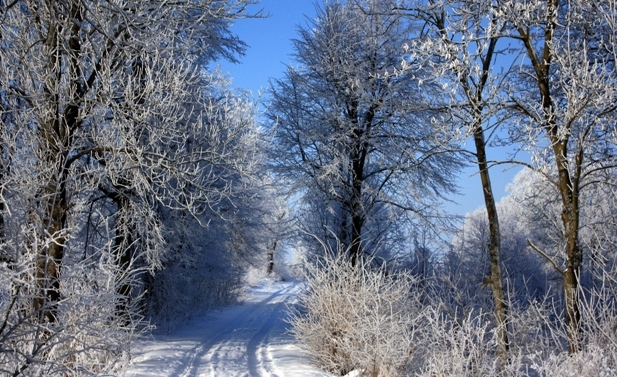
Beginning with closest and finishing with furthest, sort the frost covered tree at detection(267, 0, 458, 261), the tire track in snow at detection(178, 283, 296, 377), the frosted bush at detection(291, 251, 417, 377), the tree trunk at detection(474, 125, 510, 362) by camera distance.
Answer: the frosted bush at detection(291, 251, 417, 377)
the tire track in snow at detection(178, 283, 296, 377)
the tree trunk at detection(474, 125, 510, 362)
the frost covered tree at detection(267, 0, 458, 261)

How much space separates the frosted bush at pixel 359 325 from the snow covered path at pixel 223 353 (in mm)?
428

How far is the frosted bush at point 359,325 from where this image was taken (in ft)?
21.1

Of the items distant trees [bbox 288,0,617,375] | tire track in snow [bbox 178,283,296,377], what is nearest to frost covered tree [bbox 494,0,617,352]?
distant trees [bbox 288,0,617,375]

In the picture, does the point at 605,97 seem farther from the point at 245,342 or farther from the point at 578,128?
the point at 245,342

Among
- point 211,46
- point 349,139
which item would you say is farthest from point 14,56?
point 349,139

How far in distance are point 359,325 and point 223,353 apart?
3506 mm

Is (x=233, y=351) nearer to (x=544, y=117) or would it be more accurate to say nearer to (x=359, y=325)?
(x=359, y=325)

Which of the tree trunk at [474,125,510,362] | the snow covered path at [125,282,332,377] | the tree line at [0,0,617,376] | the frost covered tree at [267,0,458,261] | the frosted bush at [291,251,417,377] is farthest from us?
the frost covered tree at [267,0,458,261]

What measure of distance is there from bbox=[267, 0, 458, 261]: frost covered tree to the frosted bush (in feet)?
12.1

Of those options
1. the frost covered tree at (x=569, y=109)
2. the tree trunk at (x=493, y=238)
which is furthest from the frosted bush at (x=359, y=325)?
the frost covered tree at (x=569, y=109)

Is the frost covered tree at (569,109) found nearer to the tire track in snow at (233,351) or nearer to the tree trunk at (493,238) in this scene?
the tree trunk at (493,238)

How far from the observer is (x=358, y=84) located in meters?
10.7

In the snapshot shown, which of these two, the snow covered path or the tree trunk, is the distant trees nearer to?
the tree trunk

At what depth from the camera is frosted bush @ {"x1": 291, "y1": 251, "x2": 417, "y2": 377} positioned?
21.1 feet
